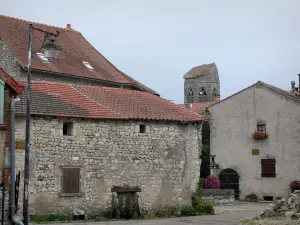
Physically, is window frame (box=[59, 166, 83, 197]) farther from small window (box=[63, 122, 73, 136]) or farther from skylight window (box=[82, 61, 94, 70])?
skylight window (box=[82, 61, 94, 70])

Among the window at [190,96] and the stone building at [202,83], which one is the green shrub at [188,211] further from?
the window at [190,96]

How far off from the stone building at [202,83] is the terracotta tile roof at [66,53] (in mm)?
42619

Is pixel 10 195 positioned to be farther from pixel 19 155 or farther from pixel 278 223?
pixel 278 223

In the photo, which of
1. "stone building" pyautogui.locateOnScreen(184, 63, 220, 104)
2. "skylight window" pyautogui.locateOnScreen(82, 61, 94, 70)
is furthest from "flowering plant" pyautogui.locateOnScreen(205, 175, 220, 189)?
"stone building" pyautogui.locateOnScreen(184, 63, 220, 104)

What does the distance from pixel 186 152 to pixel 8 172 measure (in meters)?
9.74

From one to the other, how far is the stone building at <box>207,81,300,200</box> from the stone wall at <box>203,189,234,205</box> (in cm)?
374

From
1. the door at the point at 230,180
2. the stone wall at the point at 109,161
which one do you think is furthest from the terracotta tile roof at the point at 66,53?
the door at the point at 230,180

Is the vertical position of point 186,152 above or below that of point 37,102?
below

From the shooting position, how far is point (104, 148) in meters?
21.8

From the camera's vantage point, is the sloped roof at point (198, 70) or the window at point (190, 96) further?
the window at point (190, 96)

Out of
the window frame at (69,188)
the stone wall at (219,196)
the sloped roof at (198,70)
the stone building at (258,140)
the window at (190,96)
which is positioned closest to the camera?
the window frame at (69,188)

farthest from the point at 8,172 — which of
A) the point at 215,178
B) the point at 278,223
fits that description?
the point at 215,178

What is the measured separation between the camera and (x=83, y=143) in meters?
21.4

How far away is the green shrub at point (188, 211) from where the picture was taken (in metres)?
23.3
